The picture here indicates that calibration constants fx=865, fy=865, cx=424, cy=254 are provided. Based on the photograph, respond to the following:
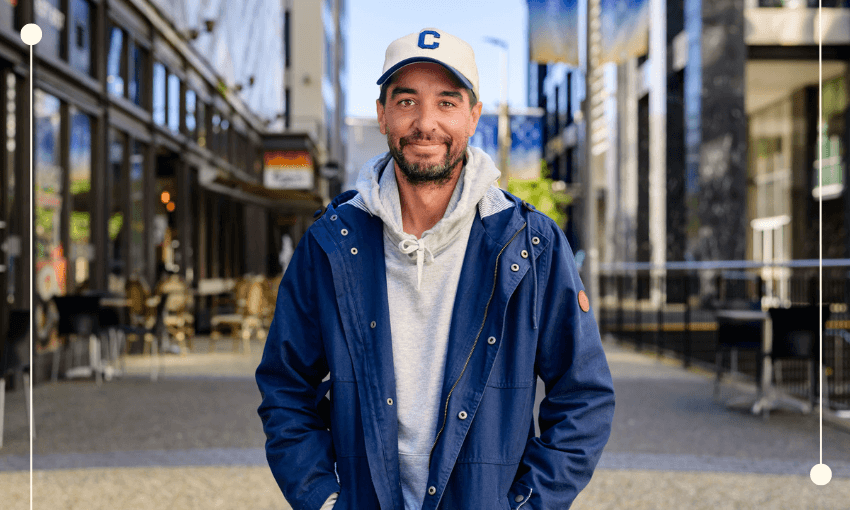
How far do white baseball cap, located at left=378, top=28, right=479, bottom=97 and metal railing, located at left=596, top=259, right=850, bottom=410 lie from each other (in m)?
6.94

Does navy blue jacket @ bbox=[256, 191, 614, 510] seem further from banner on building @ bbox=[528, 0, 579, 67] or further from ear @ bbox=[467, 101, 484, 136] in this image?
banner on building @ bbox=[528, 0, 579, 67]

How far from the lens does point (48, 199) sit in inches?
439

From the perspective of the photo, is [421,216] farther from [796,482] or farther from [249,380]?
[249,380]

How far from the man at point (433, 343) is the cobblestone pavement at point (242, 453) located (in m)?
3.14

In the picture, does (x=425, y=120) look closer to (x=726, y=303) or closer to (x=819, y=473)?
(x=819, y=473)

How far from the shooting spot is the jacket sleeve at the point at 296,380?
80.3 inches

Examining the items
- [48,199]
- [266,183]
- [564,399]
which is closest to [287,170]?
[266,183]

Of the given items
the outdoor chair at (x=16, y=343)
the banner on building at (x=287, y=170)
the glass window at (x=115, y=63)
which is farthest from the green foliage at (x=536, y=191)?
the outdoor chair at (x=16, y=343)

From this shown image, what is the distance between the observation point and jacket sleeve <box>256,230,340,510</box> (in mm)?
2039

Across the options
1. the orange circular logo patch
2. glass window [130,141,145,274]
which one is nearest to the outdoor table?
the orange circular logo patch

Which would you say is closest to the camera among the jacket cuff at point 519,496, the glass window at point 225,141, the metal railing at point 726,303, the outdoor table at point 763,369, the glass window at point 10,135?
the jacket cuff at point 519,496

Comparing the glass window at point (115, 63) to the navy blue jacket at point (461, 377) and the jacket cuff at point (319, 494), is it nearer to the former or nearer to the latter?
A: the navy blue jacket at point (461, 377)

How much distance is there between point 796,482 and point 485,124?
1075 inches

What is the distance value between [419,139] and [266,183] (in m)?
22.6
